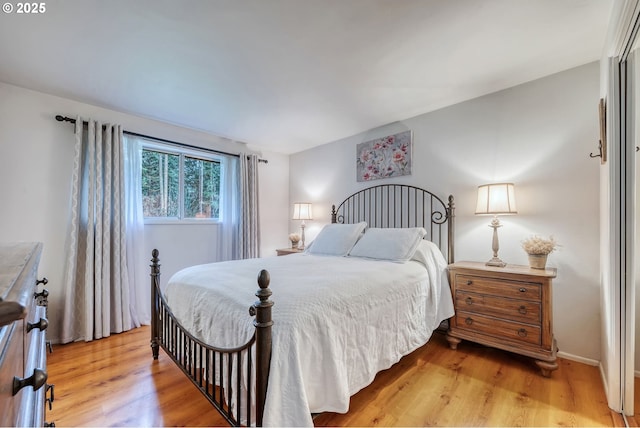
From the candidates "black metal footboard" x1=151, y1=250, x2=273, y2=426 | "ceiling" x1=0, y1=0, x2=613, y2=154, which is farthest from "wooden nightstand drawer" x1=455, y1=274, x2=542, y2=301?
"black metal footboard" x1=151, y1=250, x2=273, y2=426

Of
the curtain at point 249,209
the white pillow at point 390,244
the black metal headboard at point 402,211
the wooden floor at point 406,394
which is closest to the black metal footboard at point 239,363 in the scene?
the wooden floor at point 406,394

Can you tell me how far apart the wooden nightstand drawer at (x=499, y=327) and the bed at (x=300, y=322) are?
141mm

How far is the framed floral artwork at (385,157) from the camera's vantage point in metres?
3.19

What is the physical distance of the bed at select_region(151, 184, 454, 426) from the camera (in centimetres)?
116

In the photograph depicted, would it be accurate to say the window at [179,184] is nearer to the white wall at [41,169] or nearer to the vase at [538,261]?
the white wall at [41,169]

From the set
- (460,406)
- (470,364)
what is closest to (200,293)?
(460,406)

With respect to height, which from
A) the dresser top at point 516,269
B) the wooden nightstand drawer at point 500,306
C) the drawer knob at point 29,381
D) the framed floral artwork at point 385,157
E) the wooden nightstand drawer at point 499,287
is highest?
the framed floral artwork at point 385,157

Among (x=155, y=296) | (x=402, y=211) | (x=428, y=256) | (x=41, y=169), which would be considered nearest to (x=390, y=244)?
(x=428, y=256)

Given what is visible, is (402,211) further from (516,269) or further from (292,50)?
(292,50)

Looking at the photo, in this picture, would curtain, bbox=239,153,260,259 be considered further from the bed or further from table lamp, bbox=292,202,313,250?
the bed

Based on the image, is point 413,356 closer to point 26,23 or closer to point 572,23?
point 572,23

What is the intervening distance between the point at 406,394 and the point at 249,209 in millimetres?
2937

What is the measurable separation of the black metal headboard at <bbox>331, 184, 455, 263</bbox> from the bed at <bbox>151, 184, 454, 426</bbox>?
0.07m

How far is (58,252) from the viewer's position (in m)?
2.61
